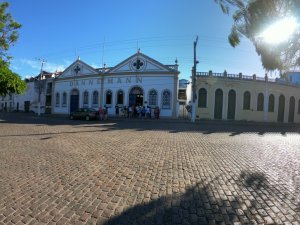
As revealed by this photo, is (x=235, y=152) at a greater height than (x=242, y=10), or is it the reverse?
(x=242, y=10)

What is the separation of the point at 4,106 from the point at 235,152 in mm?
67534

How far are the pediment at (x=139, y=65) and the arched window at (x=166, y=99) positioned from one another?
2.90 meters

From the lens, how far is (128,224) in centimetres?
364

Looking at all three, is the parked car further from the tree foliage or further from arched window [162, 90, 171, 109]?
arched window [162, 90, 171, 109]

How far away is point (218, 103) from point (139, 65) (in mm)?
11342

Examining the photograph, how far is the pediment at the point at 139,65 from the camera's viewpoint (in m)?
36.0

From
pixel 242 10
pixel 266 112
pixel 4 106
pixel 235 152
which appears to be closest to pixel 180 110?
pixel 266 112

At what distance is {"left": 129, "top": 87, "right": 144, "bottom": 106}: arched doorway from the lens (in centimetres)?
3712

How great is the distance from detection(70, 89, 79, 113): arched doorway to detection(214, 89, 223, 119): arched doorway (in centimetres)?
2097

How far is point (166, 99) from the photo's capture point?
3559 centimetres

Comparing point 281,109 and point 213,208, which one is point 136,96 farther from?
point 213,208

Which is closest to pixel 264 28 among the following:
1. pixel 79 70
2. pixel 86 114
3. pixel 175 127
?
pixel 175 127

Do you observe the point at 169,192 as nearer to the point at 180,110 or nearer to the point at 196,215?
the point at 196,215

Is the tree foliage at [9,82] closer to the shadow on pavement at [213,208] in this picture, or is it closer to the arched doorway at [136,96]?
the arched doorway at [136,96]
